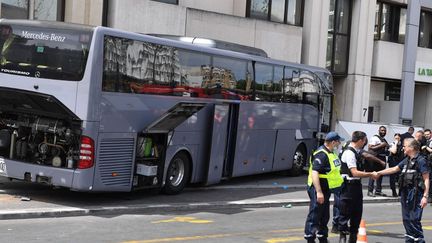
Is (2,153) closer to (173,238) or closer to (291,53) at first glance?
(173,238)

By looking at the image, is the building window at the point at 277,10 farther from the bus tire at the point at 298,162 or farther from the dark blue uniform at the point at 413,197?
the dark blue uniform at the point at 413,197

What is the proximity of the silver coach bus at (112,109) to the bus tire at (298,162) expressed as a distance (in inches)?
171

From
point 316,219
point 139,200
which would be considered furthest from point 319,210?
point 139,200

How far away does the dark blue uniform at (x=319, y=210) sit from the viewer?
898 cm

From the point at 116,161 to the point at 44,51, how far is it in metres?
2.50

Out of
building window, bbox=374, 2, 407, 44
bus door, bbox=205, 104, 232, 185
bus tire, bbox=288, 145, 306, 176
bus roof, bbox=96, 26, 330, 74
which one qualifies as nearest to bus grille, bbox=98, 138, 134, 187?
bus roof, bbox=96, 26, 330, 74

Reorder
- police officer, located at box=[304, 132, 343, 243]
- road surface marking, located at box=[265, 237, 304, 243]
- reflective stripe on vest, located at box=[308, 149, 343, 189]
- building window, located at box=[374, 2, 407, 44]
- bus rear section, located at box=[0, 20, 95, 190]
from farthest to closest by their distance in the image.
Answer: building window, located at box=[374, 2, 407, 44], bus rear section, located at box=[0, 20, 95, 190], road surface marking, located at box=[265, 237, 304, 243], reflective stripe on vest, located at box=[308, 149, 343, 189], police officer, located at box=[304, 132, 343, 243]

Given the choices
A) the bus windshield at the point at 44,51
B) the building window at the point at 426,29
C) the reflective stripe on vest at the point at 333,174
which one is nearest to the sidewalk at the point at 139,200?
the bus windshield at the point at 44,51

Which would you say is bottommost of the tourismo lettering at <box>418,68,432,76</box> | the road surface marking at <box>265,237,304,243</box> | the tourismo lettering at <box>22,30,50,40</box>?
the road surface marking at <box>265,237,304,243</box>

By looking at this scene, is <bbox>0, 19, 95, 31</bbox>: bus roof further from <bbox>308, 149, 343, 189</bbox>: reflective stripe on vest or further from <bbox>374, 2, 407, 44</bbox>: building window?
<bbox>374, 2, 407, 44</bbox>: building window

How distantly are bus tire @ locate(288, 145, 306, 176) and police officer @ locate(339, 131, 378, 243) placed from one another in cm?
1002

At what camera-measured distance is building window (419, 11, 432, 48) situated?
1374 inches

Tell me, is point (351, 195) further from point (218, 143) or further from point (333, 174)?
point (218, 143)

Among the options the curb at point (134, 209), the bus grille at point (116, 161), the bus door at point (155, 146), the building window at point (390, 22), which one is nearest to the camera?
the curb at point (134, 209)
